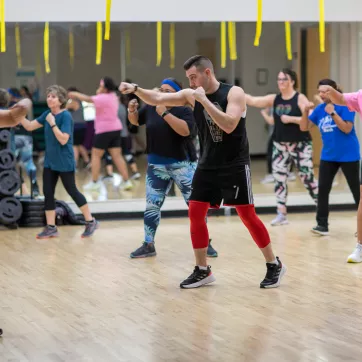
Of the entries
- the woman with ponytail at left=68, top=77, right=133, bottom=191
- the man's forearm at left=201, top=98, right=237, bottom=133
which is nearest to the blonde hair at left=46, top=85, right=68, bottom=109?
the woman with ponytail at left=68, top=77, right=133, bottom=191

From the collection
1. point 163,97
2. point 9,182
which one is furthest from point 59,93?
point 163,97

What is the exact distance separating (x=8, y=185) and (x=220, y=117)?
15.7 feet

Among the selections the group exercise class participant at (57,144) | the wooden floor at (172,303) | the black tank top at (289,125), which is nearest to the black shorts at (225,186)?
the wooden floor at (172,303)

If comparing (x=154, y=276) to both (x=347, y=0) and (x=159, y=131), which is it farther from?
(x=347, y=0)

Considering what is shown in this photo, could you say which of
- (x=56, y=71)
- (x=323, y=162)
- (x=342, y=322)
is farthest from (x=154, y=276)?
(x=56, y=71)

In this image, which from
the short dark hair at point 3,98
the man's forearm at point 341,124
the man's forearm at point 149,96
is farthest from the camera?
the short dark hair at point 3,98

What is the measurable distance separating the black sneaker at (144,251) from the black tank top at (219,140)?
199 centimetres

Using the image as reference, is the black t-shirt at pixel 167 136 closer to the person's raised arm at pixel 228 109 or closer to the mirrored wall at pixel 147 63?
the person's raised arm at pixel 228 109

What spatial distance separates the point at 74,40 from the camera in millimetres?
13016

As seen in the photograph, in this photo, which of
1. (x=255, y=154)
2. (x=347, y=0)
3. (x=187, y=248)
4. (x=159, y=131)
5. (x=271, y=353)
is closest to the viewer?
(x=271, y=353)

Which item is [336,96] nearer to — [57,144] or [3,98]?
[57,144]

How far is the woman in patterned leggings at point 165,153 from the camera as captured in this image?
863 cm

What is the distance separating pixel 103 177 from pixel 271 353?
11289 mm

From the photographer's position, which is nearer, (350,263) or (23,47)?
(350,263)
